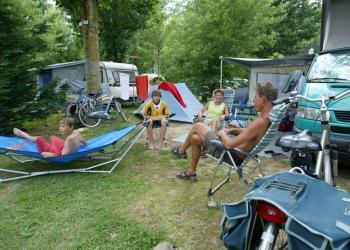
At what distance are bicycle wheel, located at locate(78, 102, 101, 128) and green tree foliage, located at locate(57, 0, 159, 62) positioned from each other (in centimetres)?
585

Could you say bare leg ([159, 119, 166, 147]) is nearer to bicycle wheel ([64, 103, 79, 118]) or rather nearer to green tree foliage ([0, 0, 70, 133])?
green tree foliage ([0, 0, 70, 133])

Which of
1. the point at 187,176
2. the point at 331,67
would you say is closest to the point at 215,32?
the point at 331,67

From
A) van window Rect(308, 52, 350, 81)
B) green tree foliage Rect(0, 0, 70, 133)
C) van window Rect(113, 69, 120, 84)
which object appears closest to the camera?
van window Rect(308, 52, 350, 81)

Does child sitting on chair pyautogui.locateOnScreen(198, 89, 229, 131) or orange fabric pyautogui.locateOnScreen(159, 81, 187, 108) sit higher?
orange fabric pyautogui.locateOnScreen(159, 81, 187, 108)

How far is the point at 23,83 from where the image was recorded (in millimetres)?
6258

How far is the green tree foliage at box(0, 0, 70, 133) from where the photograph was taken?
6077mm

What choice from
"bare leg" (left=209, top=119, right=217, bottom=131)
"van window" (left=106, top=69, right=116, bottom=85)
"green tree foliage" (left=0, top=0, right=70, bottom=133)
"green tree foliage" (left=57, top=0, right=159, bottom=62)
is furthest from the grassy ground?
"green tree foliage" (left=57, top=0, right=159, bottom=62)

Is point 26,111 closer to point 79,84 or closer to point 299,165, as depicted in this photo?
point 79,84

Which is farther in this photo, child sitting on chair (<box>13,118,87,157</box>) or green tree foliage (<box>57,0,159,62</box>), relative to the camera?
green tree foliage (<box>57,0,159,62</box>)

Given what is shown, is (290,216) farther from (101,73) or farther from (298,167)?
(101,73)

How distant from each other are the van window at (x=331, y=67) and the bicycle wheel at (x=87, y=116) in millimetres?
5202

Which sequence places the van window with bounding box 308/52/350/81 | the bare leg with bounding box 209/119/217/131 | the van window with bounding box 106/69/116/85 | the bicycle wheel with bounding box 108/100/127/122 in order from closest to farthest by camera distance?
the van window with bounding box 308/52/350/81 < the bare leg with bounding box 209/119/217/131 < the bicycle wheel with bounding box 108/100/127/122 < the van window with bounding box 106/69/116/85

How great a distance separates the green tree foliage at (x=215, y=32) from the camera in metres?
10.6

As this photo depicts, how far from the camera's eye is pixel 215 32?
10.8 metres
